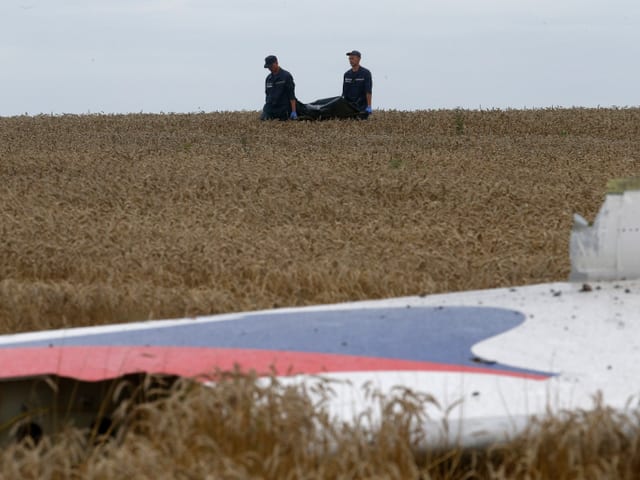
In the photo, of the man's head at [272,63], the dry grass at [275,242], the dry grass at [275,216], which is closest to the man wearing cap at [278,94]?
the man's head at [272,63]

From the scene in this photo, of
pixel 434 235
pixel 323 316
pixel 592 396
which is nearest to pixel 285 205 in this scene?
pixel 434 235

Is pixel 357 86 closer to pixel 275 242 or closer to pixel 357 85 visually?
pixel 357 85

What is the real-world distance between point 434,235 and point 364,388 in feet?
16.6

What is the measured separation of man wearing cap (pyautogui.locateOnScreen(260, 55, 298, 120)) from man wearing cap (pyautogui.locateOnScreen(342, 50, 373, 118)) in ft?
3.29

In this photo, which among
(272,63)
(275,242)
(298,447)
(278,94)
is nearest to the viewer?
(298,447)

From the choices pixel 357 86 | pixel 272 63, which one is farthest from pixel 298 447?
pixel 357 86

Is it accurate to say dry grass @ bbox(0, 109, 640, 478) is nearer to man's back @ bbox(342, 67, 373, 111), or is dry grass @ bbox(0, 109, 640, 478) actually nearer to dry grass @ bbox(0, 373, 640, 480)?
dry grass @ bbox(0, 373, 640, 480)

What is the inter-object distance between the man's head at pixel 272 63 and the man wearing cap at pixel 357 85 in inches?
50.6

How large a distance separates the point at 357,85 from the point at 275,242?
12.4 meters

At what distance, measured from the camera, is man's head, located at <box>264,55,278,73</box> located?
2014 cm

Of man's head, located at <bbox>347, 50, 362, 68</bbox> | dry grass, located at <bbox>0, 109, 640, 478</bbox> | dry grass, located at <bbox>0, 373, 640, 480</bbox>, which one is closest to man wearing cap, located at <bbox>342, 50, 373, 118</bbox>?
man's head, located at <bbox>347, 50, 362, 68</bbox>

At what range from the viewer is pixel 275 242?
897 cm

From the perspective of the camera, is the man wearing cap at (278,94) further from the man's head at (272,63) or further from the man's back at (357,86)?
the man's back at (357,86)

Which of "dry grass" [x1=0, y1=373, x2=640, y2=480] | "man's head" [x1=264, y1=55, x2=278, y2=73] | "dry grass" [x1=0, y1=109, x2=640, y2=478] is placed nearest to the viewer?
"dry grass" [x1=0, y1=373, x2=640, y2=480]
